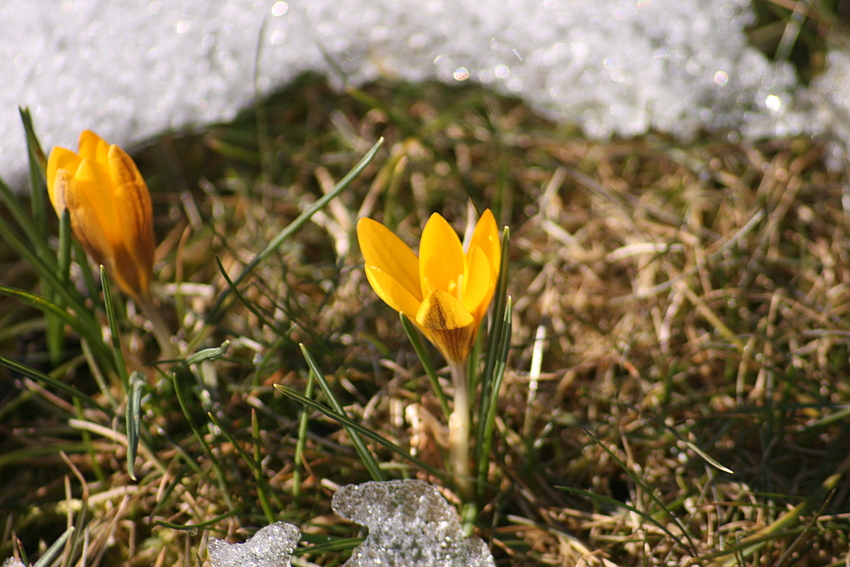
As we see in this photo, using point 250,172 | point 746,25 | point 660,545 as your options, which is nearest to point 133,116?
point 250,172

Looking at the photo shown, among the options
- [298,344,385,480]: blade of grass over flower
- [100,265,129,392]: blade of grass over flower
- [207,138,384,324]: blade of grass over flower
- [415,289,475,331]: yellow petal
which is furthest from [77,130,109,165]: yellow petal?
[415,289,475,331]: yellow petal

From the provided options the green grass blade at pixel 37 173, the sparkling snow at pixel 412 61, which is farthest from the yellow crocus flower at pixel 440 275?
the sparkling snow at pixel 412 61

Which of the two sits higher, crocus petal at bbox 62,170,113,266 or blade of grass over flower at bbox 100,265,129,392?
crocus petal at bbox 62,170,113,266

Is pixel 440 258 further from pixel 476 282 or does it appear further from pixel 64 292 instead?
pixel 64 292

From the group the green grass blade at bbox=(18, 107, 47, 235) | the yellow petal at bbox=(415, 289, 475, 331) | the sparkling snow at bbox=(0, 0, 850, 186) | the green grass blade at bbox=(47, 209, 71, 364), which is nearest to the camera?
the yellow petal at bbox=(415, 289, 475, 331)

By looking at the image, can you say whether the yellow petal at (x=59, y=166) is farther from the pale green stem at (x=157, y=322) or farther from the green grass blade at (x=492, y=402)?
the green grass blade at (x=492, y=402)

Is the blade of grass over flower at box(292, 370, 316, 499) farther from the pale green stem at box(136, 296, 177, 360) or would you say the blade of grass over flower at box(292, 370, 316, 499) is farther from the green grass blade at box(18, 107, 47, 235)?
the green grass blade at box(18, 107, 47, 235)

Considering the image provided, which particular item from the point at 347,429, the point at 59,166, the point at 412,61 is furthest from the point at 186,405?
the point at 412,61
